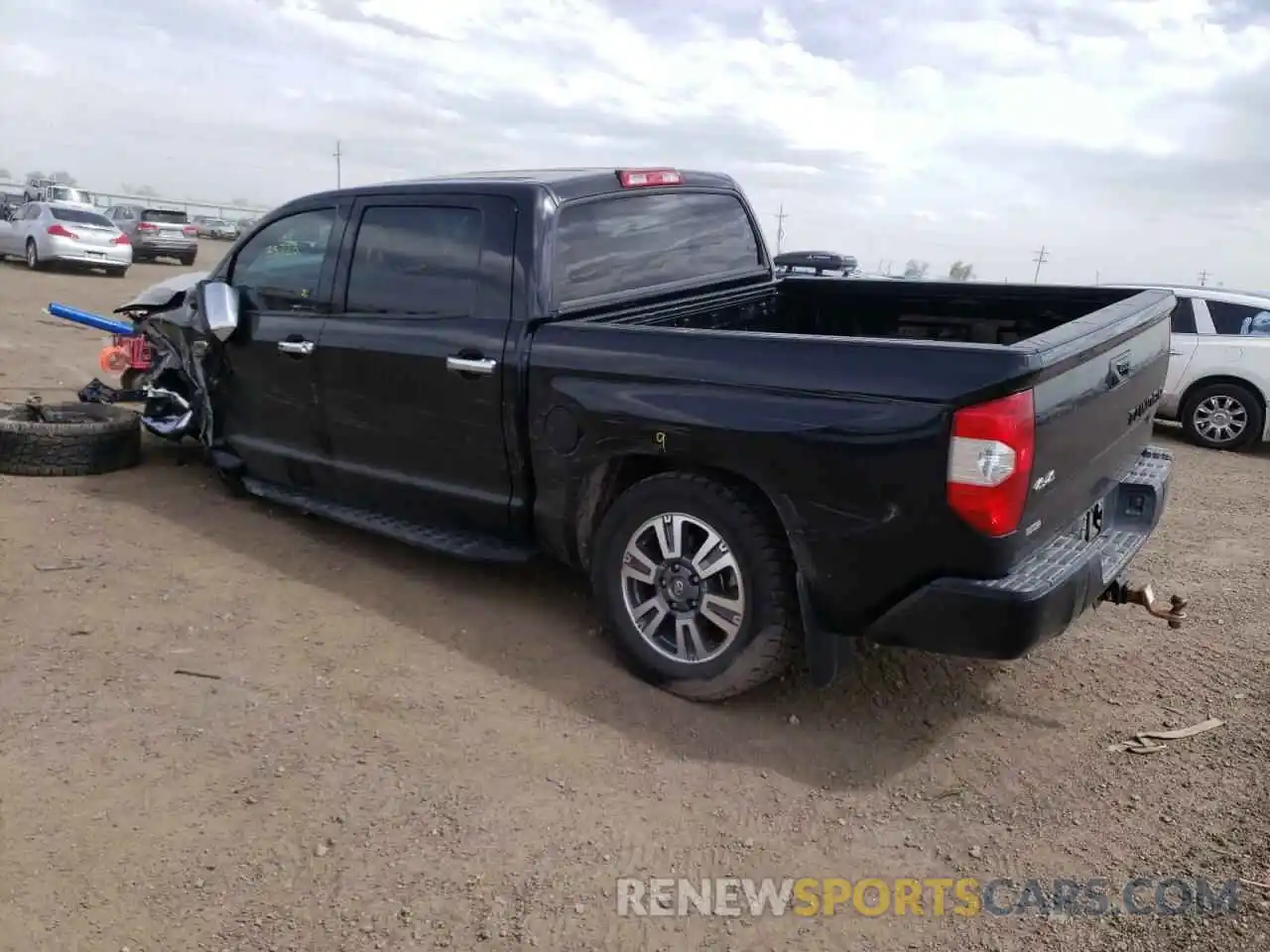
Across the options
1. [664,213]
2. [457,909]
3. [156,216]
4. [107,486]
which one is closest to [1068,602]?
[457,909]

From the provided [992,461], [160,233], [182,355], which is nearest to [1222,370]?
[992,461]

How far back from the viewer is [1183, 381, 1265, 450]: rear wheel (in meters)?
9.66

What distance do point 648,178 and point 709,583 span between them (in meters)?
2.14

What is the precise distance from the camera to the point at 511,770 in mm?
3338

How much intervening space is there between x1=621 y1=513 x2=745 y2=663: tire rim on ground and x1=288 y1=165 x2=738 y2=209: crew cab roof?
1531 millimetres

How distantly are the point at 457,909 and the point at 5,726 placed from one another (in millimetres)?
1827

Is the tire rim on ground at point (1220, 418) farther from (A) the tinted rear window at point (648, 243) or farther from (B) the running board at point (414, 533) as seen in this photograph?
(B) the running board at point (414, 533)

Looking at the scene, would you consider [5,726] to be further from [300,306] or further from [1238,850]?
[1238,850]

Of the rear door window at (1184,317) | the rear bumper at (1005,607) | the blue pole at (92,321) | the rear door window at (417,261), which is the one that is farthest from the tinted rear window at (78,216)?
the rear bumper at (1005,607)

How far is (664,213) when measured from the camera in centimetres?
488

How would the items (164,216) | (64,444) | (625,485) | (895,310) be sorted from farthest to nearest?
(164,216) < (64,444) < (895,310) < (625,485)

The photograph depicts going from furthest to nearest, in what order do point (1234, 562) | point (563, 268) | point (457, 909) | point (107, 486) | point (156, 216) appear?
point (156, 216) → point (107, 486) → point (1234, 562) → point (563, 268) → point (457, 909)

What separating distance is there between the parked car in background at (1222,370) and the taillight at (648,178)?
21.7 feet

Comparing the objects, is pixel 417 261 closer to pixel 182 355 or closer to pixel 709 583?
pixel 709 583
